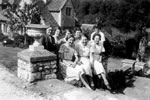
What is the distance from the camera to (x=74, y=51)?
5281mm

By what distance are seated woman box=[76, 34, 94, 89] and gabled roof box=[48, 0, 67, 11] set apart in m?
17.1

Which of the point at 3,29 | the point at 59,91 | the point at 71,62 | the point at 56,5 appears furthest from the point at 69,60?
the point at 3,29

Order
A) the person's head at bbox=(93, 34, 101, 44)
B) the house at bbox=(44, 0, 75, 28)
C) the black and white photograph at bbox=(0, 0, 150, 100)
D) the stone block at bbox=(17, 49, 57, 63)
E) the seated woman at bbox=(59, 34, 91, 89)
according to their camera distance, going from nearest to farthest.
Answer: the black and white photograph at bbox=(0, 0, 150, 100), the stone block at bbox=(17, 49, 57, 63), the seated woman at bbox=(59, 34, 91, 89), the person's head at bbox=(93, 34, 101, 44), the house at bbox=(44, 0, 75, 28)

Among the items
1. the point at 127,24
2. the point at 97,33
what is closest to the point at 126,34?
the point at 127,24

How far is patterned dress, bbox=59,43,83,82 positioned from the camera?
4.98 meters

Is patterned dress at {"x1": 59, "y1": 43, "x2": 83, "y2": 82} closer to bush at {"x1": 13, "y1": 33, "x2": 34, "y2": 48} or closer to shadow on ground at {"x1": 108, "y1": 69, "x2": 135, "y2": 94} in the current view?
shadow on ground at {"x1": 108, "y1": 69, "x2": 135, "y2": 94}

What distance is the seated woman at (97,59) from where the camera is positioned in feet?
16.8

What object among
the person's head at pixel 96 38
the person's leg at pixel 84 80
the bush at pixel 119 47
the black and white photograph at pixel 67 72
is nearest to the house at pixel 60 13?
the bush at pixel 119 47

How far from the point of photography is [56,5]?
22438mm

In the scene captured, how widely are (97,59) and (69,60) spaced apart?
0.85m

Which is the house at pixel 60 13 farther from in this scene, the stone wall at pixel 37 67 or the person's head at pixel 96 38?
the stone wall at pixel 37 67

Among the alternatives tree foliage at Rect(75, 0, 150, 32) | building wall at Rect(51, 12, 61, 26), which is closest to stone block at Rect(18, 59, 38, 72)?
tree foliage at Rect(75, 0, 150, 32)

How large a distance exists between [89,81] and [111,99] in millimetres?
1397

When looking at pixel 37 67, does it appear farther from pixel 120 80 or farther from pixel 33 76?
pixel 120 80
